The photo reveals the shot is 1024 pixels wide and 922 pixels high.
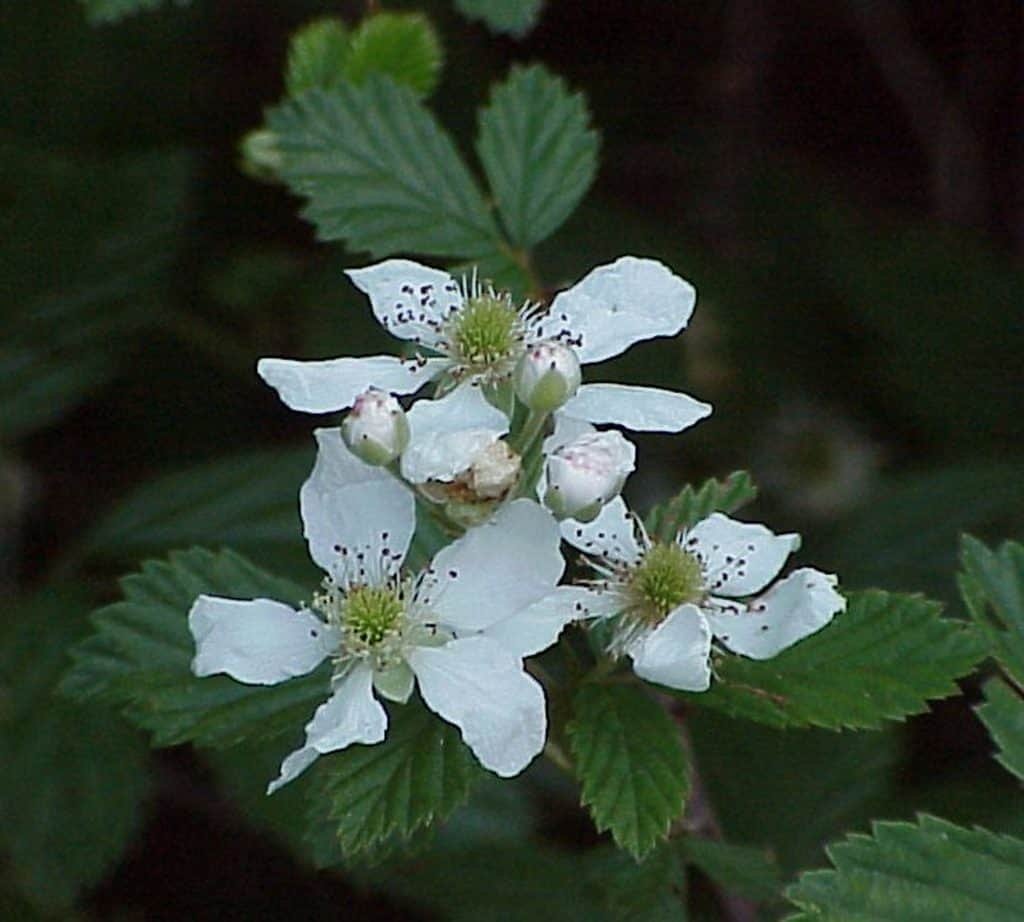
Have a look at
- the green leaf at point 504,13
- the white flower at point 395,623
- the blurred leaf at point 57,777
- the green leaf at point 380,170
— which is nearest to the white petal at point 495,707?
the white flower at point 395,623

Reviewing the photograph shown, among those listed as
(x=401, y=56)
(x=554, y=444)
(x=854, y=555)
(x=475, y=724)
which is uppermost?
(x=401, y=56)

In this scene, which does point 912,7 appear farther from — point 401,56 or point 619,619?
point 619,619

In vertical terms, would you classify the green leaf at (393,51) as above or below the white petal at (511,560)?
above

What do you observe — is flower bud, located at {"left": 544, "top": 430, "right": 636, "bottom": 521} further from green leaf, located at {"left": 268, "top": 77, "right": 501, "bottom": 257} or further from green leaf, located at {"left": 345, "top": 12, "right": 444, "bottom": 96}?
green leaf, located at {"left": 345, "top": 12, "right": 444, "bottom": 96}

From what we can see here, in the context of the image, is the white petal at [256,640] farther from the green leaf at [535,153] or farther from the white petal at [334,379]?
the green leaf at [535,153]

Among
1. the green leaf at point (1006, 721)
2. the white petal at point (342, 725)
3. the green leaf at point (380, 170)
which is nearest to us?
the white petal at point (342, 725)

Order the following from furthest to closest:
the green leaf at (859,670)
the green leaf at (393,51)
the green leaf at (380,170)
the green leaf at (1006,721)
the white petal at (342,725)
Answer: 1. the green leaf at (393,51)
2. the green leaf at (380,170)
3. the green leaf at (1006,721)
4. the green leaf at (859,670)
5. the white petal at (342,725)

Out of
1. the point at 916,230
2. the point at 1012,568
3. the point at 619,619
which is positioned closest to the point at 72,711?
the point at 619,619
